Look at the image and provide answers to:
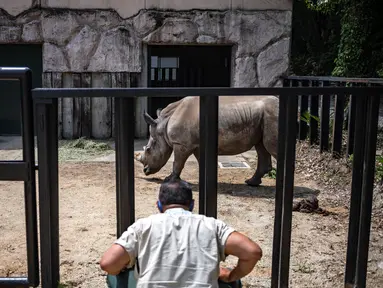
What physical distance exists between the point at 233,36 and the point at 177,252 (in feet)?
25.7

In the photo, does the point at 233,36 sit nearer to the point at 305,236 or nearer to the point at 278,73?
the point at 278,73

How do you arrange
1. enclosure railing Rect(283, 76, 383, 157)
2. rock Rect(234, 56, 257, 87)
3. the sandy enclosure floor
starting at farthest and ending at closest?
rock Rect(234, 56, 257, 87) → enclosure railing Rect(283, 76, 383, 157) → the sandy enclosure floor

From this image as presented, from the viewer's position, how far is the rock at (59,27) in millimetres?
9188

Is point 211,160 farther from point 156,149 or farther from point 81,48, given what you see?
point 81,48

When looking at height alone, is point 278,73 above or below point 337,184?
above

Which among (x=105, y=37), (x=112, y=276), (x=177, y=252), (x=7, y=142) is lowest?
(x=7, y=142)

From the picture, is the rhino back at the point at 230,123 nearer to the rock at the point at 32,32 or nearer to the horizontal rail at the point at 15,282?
the horizontal rail at the point at 15,282

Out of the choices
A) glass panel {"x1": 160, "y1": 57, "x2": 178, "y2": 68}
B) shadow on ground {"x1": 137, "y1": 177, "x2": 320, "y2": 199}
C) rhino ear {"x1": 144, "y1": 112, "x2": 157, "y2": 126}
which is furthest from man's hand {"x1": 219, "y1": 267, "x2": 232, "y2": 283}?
glass panel {"x1": 160, "y1": 57, "x2": 178, "y2": 68}

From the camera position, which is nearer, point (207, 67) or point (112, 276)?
point (112, 276)

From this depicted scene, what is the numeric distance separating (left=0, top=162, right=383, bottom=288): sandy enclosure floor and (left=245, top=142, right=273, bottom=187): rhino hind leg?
114mm

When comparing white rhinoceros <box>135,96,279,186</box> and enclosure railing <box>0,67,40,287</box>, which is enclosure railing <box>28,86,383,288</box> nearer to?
enclosure railing <box>0,67,40,287</box>

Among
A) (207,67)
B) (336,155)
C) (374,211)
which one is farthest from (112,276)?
(207,67)

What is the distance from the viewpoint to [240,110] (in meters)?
6.09

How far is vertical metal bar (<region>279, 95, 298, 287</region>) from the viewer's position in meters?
2.45
